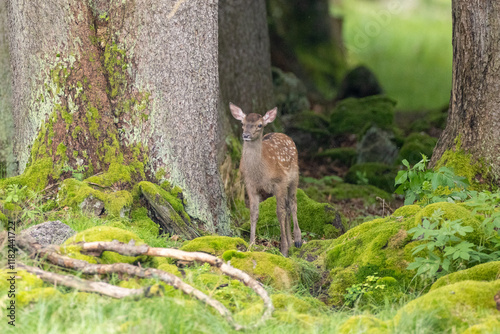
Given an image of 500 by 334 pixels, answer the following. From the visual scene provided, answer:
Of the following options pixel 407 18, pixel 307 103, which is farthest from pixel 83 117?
pixel 407 18

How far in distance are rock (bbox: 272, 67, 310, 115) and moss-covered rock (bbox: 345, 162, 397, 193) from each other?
331 cm

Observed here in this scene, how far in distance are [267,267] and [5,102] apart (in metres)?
3.36

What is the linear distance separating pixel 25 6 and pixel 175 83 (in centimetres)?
154

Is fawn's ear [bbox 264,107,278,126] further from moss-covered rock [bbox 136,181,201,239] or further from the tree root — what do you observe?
the tree root

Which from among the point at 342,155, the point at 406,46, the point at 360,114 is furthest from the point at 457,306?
the point at 406,46

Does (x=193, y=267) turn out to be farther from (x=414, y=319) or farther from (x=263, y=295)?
(x=414, y=319)

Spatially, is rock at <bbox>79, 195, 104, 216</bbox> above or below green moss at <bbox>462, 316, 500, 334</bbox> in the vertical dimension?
above

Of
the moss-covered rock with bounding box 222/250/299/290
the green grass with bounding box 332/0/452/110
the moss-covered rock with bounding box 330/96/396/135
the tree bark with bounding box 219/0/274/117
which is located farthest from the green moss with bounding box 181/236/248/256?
the green grass with bounding box 332/0/452/110

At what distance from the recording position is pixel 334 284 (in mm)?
5270

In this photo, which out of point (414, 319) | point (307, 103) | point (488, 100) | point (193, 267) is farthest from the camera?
point (307, 103)

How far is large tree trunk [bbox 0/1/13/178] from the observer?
664cm

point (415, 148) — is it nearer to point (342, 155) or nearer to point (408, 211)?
point (342, 155)

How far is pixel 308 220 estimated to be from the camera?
7879mm

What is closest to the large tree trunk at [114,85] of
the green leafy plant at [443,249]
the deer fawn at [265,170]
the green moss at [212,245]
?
the green moss at [212,245]
